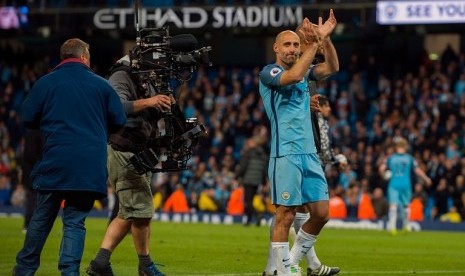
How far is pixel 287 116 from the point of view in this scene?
35.9 ft

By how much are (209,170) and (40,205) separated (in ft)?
78.7

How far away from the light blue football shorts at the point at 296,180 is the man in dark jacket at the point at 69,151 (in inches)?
71.1

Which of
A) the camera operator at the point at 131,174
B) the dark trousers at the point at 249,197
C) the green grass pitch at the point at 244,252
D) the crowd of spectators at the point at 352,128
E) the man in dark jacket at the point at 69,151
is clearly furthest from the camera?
the crowd of spectators at the point at 352,128

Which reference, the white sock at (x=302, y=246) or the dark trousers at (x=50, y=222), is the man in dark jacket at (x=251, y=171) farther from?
the dark trousers at (x=50, y=222)

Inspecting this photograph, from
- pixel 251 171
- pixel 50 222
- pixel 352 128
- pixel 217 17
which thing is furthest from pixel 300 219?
pixel 217 17

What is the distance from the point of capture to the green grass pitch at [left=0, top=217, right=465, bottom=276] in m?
13.7

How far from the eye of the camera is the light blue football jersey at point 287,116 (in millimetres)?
10914

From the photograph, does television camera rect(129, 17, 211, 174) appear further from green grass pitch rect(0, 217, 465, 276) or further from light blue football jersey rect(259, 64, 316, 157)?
green grass pitch rect(0, 217, 465, 276)

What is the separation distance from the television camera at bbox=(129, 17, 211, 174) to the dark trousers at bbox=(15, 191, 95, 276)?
156cm

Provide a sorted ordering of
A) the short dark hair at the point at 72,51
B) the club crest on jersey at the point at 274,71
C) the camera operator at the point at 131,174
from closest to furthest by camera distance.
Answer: the short dark hair at the point at 72,51, the club crest on jersey at the point at 274,71, the camera operator at the point at 131,174

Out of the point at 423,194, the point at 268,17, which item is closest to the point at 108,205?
the point at 268,17

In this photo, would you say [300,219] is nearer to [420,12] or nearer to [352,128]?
[420,12]

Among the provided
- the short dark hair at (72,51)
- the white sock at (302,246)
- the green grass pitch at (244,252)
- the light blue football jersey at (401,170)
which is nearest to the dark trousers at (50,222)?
the short dark hair at (72,51)

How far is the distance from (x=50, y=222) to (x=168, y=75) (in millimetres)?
2118
